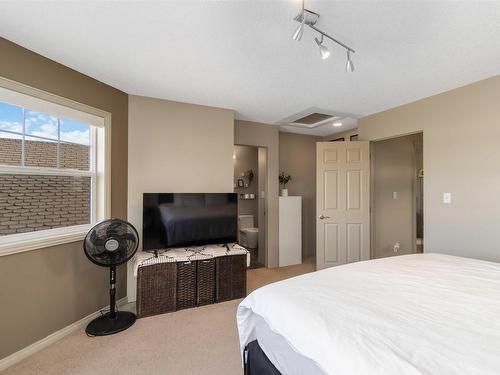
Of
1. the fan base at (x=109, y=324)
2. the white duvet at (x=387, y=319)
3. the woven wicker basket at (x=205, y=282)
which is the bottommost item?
the fan base at (x=109, y=324)

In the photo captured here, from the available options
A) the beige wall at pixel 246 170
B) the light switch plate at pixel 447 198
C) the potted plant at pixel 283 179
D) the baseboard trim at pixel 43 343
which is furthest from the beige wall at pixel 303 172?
the baseboard trim at pixel 43 343

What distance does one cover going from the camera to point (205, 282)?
2701 millimetres

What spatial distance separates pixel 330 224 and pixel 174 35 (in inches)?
121

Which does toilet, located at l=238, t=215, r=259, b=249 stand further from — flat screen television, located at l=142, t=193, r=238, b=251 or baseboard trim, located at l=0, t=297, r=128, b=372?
baseboard trim, located at l=0, t=297, r=128, b=372

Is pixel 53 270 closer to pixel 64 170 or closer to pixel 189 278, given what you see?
pixel 64 170

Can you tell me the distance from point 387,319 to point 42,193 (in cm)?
267

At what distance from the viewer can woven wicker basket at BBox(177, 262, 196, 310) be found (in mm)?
2582

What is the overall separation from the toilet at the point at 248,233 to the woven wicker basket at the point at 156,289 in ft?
8.54

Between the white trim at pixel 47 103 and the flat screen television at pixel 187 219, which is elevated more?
the white trim at pixel 47 103

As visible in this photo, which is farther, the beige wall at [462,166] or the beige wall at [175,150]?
the beige wall at [175,150]

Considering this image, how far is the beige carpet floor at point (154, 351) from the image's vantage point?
1.74m

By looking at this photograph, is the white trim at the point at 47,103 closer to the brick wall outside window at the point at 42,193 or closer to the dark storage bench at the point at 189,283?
the brick wall outside window at the point at 42,193

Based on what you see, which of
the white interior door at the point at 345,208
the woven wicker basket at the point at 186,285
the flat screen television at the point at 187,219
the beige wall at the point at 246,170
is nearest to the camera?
the woven wicker basket at the point at 186,285

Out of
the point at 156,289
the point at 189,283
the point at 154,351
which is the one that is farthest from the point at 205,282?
the point at 154,351
